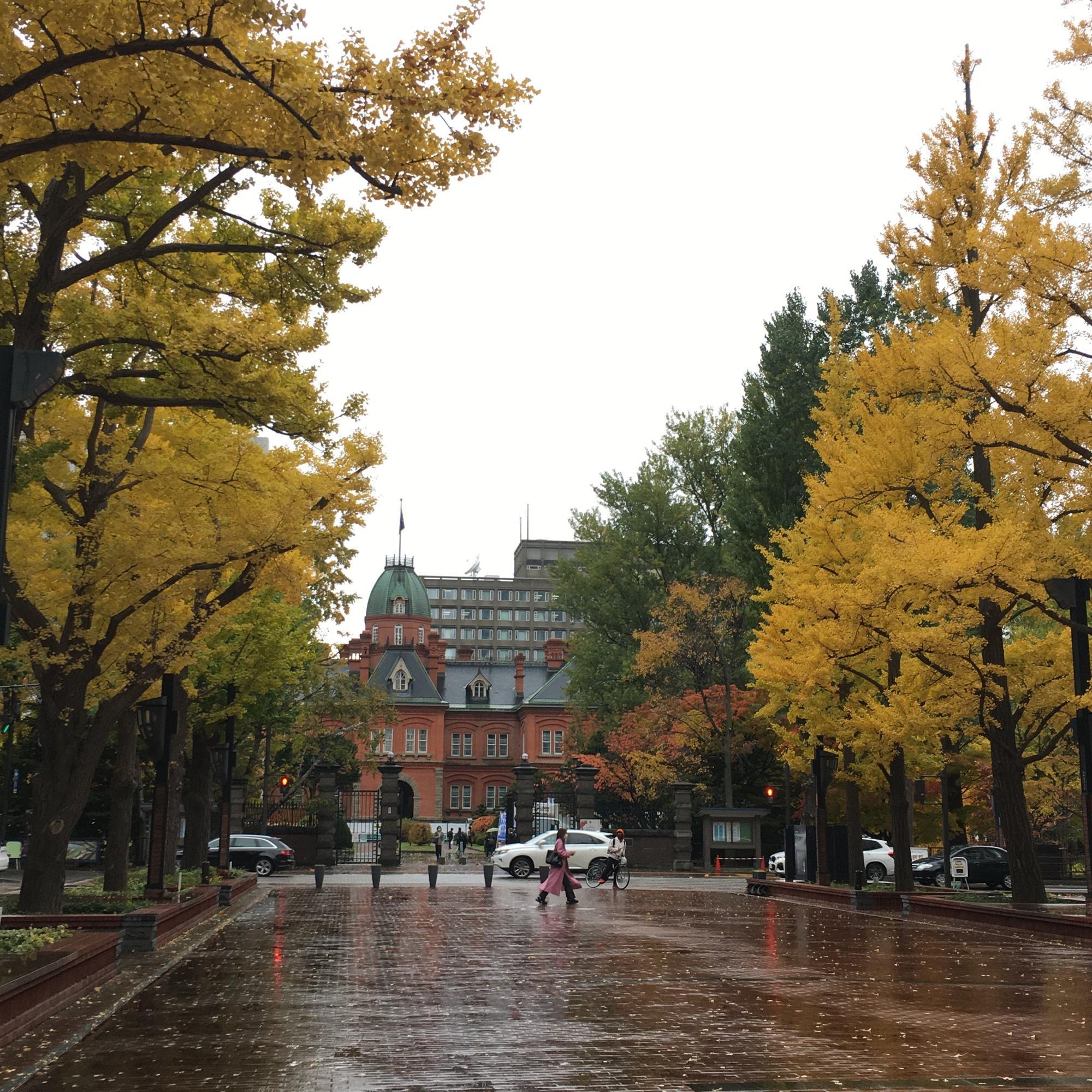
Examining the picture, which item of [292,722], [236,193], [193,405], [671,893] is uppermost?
[236,193]

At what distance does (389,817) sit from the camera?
4591 cm

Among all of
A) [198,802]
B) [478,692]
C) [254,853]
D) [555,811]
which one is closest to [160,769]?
[198,802]

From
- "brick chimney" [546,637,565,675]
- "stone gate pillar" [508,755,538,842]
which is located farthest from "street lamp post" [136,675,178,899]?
"brick chimney" [546,637,565,675]

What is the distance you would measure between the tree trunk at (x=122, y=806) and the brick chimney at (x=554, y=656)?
72.3m

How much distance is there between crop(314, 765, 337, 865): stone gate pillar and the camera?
1737 inches

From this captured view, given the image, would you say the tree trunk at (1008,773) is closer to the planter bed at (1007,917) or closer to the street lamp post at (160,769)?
the planter bed at (1007,917)

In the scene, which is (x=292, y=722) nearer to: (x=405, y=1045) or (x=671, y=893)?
(x=671, y=893)

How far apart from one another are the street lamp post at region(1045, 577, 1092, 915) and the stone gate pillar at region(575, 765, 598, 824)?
96.7ft

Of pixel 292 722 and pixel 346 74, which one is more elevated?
pixel 346 74

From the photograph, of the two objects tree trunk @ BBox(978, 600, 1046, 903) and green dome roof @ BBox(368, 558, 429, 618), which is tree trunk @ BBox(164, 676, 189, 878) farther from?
green dome roof @ BBox(368, 558, 429, 618)

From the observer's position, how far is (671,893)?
3120 centimetres

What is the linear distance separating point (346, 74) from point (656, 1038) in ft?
25.7

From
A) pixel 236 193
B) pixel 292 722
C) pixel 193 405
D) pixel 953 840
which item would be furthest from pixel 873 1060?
pixel 953 840

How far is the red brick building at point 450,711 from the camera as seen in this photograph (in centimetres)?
8781
